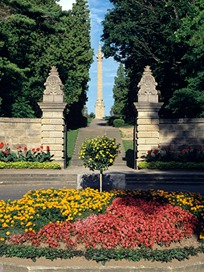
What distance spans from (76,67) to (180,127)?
25.4m

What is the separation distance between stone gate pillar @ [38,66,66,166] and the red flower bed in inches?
473

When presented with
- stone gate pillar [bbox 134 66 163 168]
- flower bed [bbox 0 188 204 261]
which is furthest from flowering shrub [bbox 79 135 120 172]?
stone gate pillar [bbox 134 66 163 168]

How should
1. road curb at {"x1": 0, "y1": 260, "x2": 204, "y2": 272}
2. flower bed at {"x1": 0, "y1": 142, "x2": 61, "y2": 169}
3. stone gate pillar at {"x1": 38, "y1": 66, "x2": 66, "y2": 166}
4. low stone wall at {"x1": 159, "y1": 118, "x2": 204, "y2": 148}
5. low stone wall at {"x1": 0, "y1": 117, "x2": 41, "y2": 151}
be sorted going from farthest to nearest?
low stone wall at {"x1": 0, "y1": 117, "x2": 41, "y2": 151}, low stone wall at {"x1": 159, "y1": 118, "x2": 204, "y2": 148}, stone gate pillar at {"x1": 38, "y1": 66, "x2": 66, "y2": 166}, flower bed at {"x1": 0, "y1": 142, "x2": 61, "y2": 169}, road curb at {"x1": 0, "y1": 260, "x2": 204, "y2": 272}

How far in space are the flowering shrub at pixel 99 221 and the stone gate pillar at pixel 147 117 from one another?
34.0 ft

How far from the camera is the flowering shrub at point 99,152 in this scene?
35.6 ft

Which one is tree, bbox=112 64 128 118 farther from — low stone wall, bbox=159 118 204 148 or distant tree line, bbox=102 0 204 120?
low stone wall, bbox=159 118 204 148

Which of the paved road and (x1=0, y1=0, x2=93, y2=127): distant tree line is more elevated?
(x1=0, y1=0, x2=93, y2=127): distant tree line

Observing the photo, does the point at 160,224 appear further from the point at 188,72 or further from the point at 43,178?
the point at 188,72

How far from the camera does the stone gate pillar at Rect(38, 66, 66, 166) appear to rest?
20.0m

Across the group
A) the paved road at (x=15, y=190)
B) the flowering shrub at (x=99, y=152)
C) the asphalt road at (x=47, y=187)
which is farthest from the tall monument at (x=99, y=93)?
the flowering shrub at (x=99, y=152)

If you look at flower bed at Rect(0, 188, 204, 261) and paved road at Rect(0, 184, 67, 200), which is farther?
paved road at Rect(0, 184, 67, 200)

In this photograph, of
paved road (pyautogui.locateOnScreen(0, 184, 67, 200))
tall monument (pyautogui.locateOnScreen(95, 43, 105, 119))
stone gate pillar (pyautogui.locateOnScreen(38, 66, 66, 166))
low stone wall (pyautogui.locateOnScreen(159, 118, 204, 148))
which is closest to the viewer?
paved road (pyautogui.locateOnScreen(0, 184, 67, 200))

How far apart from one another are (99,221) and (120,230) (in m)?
0.54

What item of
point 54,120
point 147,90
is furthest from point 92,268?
point 147,90
